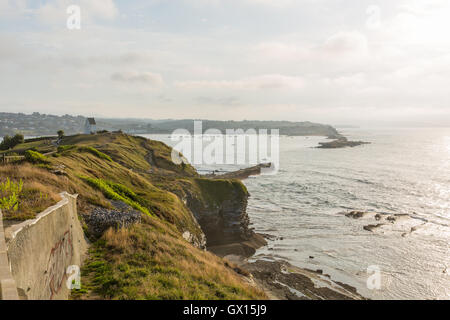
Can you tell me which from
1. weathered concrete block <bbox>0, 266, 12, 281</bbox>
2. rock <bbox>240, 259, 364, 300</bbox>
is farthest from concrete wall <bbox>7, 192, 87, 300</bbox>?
rock <bbox>240, 259, 364, 300</bbox>

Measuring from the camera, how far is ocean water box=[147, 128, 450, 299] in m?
35.6

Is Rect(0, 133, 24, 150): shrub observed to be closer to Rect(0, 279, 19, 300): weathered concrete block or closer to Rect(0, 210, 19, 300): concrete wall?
Rect(0, 210, 19, 300): concrete wall

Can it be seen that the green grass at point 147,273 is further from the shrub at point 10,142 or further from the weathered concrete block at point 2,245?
the shrub at point 10,142

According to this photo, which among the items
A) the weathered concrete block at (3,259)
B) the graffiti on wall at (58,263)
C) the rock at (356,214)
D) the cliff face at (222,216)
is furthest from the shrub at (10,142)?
the rock at (356,214)

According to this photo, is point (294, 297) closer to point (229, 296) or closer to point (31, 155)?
point (229, 296)

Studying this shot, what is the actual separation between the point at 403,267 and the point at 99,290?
132 feet

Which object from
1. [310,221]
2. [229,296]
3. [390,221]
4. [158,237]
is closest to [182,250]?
[158,237]

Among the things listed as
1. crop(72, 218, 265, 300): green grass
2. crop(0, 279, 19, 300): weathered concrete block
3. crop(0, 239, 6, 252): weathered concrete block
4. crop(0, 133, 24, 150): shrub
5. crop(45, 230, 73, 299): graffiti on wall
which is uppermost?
crop(0, 133, 24, 150): shrub

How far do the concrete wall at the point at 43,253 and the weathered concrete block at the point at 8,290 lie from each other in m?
1.65

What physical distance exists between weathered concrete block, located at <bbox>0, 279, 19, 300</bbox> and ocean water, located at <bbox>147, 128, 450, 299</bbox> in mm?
34480

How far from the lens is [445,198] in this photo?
72375mm

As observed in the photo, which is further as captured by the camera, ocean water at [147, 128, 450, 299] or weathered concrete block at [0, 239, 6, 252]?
ocean water at [147, 128, 450, 299]

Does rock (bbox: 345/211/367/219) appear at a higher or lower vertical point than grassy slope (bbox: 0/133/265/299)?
lower

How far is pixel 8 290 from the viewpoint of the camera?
5492mm
